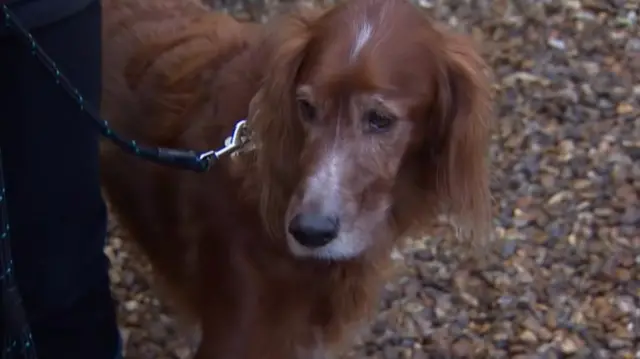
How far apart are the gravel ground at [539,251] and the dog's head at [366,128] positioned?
2.97ft

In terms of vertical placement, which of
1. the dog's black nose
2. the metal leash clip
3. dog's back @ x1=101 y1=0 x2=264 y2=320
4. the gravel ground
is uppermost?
the dog's black nose

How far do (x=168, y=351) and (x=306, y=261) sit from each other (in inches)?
42.1

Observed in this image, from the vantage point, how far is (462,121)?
7.93ft

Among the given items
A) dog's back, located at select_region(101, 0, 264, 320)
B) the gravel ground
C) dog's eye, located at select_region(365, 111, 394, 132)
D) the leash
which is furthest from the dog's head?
the gravel ground

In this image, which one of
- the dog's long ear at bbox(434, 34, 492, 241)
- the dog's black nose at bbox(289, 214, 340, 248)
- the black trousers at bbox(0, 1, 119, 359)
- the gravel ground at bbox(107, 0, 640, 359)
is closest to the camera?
the black trousers at bbox(0, 1, 119, 359)

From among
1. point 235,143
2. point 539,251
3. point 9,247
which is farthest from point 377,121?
point 539,251

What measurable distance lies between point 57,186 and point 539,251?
6.90ft

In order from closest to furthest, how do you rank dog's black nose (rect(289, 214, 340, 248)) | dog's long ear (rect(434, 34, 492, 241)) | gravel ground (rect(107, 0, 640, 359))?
dog's black nose (rect(289, 214, 340, 248)) → dog's long ear (rect(434, 34, 492, 241)) → gravel ground (rect(107, 0, 640, 359))

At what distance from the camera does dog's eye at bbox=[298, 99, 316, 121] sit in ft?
7.53

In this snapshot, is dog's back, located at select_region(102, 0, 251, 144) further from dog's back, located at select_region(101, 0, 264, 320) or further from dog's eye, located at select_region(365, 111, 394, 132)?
dog's eye, located at select_region(365, 111, 394, 132)

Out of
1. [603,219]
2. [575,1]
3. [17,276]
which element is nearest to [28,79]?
[17,276]

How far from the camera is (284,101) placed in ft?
7.97

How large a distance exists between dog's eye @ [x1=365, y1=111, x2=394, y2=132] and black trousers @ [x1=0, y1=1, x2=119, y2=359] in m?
0.62

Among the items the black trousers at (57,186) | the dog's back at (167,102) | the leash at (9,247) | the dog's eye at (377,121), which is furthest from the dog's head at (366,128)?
the black trousers at (57,186)
